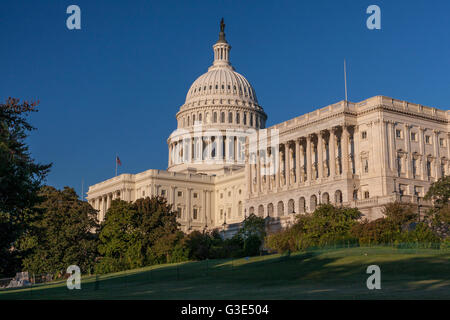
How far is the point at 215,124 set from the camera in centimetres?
17912

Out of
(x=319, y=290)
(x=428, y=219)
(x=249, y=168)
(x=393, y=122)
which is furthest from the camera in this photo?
(x=249, y=168)

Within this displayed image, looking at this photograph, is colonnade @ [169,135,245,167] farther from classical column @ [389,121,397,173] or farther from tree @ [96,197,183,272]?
tree @ [96,197,183,272]

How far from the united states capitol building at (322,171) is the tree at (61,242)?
30.9 meters

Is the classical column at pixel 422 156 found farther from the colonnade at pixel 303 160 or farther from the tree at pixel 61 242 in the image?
the tree at pixel 61 242

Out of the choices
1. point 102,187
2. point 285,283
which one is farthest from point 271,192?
point 285,283

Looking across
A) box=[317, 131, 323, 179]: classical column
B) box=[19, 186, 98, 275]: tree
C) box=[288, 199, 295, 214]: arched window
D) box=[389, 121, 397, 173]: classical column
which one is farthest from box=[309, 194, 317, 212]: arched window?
box=[19, 186, 98, 275]: tree

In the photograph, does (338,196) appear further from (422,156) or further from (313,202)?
(422,156)

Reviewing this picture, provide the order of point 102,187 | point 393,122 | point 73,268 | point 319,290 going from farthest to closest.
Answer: point 102,187 → point 393,122 → point 73,268 → point 319,290

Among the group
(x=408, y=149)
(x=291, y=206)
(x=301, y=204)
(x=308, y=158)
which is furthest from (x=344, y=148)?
(x=291, y=206)

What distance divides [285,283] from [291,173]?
232 ft

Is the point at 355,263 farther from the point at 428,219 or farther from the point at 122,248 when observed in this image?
the point at 122,248

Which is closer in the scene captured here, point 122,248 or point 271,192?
point 122,248

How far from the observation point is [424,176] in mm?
105188

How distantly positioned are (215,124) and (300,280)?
13217 centimetres
